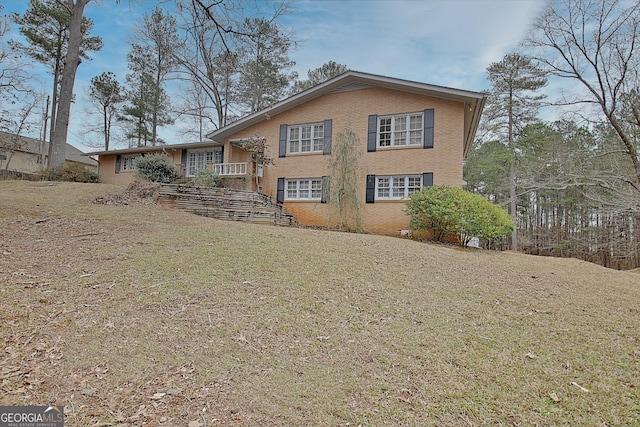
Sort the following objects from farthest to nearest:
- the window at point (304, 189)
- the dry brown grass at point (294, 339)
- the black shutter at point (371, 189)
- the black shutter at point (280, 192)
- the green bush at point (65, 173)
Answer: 1. the green bush at point (65, 173)
2. the black shutter at point (280, 192)
3. the window at point (304, 189)
4. the black shutter at point (371, 189)
5. the dry brown grass at point (294, 339)

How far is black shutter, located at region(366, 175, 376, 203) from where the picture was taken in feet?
45.3

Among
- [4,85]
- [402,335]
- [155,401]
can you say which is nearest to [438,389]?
[402,335]

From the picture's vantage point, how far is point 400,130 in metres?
13.9

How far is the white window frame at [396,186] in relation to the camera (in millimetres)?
13406

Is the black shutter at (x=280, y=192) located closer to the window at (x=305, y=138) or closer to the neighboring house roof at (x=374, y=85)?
the window at (x=305, y=138)

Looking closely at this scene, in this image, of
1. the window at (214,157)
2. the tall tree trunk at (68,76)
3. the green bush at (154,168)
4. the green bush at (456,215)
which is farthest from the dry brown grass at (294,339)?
the window at (214,157)

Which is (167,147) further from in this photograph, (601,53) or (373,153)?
(601,53)

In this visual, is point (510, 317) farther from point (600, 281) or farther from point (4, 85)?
point (4, 85)

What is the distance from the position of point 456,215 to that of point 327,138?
6.57m

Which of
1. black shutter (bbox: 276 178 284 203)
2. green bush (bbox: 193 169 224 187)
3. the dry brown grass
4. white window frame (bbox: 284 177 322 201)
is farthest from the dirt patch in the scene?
white window frame (bbox: 284 177 322 201)

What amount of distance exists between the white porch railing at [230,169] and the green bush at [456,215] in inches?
328

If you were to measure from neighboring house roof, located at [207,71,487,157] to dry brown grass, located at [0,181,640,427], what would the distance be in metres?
8.22

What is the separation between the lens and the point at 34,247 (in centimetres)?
583

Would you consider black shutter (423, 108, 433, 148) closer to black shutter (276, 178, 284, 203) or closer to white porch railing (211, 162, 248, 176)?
black shutter (276, 178, 284, 203)
